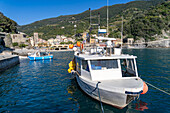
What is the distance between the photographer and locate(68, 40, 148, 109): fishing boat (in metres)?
8.81

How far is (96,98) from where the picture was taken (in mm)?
10602

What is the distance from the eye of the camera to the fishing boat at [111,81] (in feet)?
28.9

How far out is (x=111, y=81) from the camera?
34.7 ft

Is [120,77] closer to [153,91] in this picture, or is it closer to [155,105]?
[155,105]

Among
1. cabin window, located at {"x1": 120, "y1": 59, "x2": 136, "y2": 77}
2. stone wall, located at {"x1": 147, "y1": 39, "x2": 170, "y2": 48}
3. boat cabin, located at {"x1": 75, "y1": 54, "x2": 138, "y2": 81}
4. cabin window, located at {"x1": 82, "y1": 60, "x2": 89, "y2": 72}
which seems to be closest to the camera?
boat cabin, located at {"x1": 75, "y1": 54, "x2": 138, "y2": 81}

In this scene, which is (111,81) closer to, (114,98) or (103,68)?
(103,68)

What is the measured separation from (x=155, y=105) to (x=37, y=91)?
39.6 ft

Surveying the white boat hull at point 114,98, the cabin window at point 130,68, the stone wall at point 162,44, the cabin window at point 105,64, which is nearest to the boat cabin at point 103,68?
the cabin window at point 105,64

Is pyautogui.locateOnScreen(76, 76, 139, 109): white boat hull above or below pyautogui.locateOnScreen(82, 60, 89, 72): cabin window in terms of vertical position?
below

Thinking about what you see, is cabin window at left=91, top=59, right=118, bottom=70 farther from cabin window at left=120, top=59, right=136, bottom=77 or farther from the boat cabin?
cabin window at left=120, top=59, right=136, bottom=77

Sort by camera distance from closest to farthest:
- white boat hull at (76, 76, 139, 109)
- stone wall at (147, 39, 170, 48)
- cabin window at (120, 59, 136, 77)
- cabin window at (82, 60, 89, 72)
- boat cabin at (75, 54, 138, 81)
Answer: white boat hull at (76, 76, 139, 109)
boat cabin at (75, 54, 138, 81)
cabin window at (82, 60, 89, 72)
cabin window at (120, 59, 136, 77)
stone wall at (147, 39, 170, 48)

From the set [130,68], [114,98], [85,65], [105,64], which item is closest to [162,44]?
[130,68]

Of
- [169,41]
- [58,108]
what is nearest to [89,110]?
[58,108]

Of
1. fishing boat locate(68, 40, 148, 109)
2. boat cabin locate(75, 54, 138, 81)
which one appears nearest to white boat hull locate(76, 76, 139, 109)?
fishing boat locate(68, 40, 148, 109)
